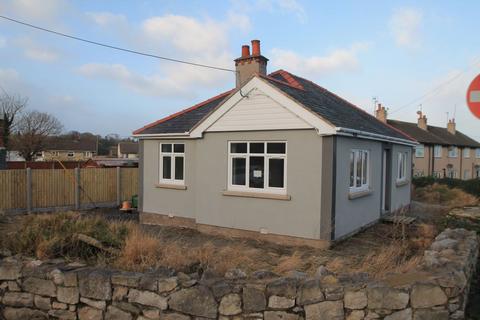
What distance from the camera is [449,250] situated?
223 inches

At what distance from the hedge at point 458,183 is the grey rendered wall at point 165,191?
17.8 meters

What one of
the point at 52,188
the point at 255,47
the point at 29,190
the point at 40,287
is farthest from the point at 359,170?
the point at 29,190

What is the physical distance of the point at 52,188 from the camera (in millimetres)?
16297

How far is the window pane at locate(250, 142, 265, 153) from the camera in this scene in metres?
10.2

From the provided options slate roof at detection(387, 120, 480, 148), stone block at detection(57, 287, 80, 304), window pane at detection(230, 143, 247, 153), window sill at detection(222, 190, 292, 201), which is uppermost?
slate roof at detection(387, 120, 480, 148)

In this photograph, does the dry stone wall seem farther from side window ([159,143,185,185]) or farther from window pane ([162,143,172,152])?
window pane ([162,143,172,152])

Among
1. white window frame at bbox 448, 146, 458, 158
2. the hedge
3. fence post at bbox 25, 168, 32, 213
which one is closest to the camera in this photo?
fence post at bbox 25, 168, 32, 213

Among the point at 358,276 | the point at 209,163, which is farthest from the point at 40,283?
the point at 209,163

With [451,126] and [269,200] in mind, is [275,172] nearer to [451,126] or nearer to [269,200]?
[269,200]

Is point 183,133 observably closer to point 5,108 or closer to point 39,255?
point 39,255

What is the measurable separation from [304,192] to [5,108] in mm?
42706

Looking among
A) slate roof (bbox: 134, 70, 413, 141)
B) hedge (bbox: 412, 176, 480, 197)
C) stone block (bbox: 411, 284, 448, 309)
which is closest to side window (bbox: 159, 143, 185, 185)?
slate roof (bbox: 134, 70, 413, 141)

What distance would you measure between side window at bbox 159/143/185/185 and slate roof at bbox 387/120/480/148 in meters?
30.6

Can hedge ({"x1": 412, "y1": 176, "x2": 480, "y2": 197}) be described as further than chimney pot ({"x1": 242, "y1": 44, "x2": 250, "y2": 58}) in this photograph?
Yes
